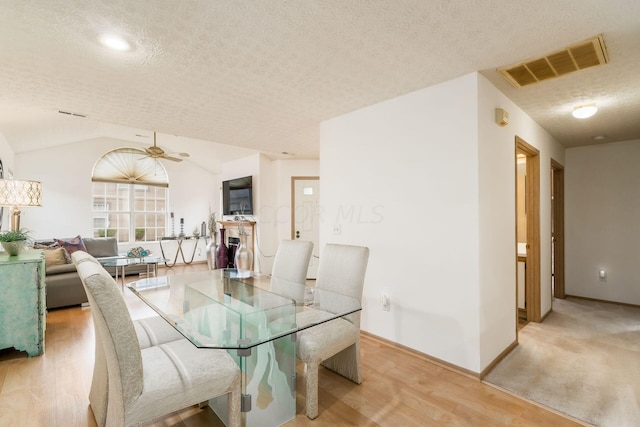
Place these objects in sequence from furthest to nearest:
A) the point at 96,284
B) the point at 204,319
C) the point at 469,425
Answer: the point at 204,319, the point at 469,425, the point at 96,284

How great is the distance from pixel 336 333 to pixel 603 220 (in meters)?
4.67

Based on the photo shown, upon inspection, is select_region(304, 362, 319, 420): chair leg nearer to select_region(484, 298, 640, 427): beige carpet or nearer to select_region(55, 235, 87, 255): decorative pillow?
select_region(484, 298, 640, 427): beige carpet

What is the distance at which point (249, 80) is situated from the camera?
2.44 meters

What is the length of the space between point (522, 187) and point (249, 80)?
396 cm

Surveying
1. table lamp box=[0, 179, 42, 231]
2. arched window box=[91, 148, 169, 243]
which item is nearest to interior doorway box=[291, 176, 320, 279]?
arched window box=[91, 148, 169, 243]

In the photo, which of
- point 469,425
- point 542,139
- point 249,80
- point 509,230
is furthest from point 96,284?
point 542,139

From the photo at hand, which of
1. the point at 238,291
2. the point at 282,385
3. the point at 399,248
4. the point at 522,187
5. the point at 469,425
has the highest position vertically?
the point at 522,187

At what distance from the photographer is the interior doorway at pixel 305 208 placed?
19.6 ft

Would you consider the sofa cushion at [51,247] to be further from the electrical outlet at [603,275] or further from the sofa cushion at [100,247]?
the electrical outlet at [603,275]

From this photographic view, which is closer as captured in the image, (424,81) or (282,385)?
(282,385)

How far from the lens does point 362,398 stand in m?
2.06

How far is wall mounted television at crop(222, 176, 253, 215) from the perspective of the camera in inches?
245

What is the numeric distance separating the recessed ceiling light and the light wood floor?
2.30 m

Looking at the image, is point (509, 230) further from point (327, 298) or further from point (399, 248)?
point (327, 298)
